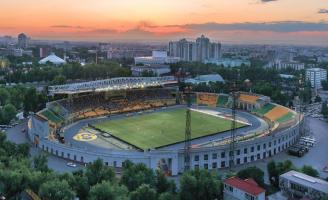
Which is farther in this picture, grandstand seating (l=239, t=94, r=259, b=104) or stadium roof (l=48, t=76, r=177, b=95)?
grandstand seating (l=239, t=94, r=259, b=104)

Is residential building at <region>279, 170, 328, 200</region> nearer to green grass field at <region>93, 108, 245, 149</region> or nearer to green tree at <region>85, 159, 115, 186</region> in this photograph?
green tree at <region>85, 159, 115, 186</region>

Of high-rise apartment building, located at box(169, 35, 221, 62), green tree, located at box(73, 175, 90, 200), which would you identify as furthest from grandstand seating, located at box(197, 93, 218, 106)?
high-rise apartment building, located at box(169, 35, 221, 62)

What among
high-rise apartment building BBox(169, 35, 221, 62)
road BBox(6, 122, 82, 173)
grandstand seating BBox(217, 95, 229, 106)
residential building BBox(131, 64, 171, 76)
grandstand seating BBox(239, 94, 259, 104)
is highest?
high-rise apartment building BBox(169, 35, 221, 62)

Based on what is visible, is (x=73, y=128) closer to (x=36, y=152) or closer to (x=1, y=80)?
(x=36, y=152)

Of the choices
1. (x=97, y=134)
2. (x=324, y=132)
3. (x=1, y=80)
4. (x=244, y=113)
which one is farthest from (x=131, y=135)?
(x=1, y=80)

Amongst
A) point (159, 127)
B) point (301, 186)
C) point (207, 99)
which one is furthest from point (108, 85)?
point (301, 186)

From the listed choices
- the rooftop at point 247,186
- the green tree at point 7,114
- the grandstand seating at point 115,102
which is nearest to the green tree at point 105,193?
the rooftop at point 247,186
